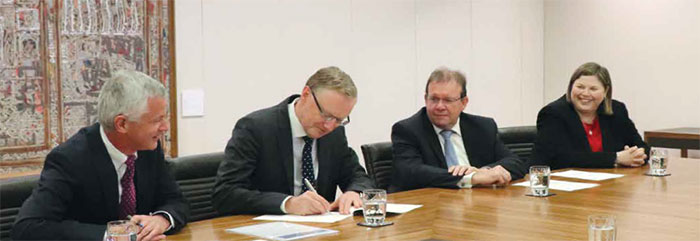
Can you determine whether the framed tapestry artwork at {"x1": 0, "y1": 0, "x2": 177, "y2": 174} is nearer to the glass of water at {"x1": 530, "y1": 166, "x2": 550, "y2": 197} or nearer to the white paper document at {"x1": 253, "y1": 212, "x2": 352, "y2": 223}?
the white paper document at {"x1": 253, "y1": 212, "x2": 352, "y2": 223}

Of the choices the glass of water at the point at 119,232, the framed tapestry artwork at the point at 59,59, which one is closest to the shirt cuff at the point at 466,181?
the glass of water at the point at 119,232

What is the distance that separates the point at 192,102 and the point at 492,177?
2.53 m

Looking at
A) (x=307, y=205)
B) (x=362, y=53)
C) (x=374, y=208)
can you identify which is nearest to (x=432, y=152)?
(x=307, y=205)

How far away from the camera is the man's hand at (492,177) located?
380cm

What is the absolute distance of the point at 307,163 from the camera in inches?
141

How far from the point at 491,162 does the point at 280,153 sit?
1.38 m

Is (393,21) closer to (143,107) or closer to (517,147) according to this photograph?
(517,147)

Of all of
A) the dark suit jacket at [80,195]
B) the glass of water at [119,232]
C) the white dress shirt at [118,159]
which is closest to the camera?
the glass of water at [119,232]

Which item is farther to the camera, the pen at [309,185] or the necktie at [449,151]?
the necktie at [449,151]

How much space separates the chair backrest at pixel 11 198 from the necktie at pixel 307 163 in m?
1.10

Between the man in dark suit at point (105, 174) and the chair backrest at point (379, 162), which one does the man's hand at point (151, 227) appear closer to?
the man in dark suit at point (105, 174)

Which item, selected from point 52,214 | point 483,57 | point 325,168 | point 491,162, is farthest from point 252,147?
point 483,57

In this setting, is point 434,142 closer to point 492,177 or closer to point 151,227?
point 492,177

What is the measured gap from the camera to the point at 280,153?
3.49 m
